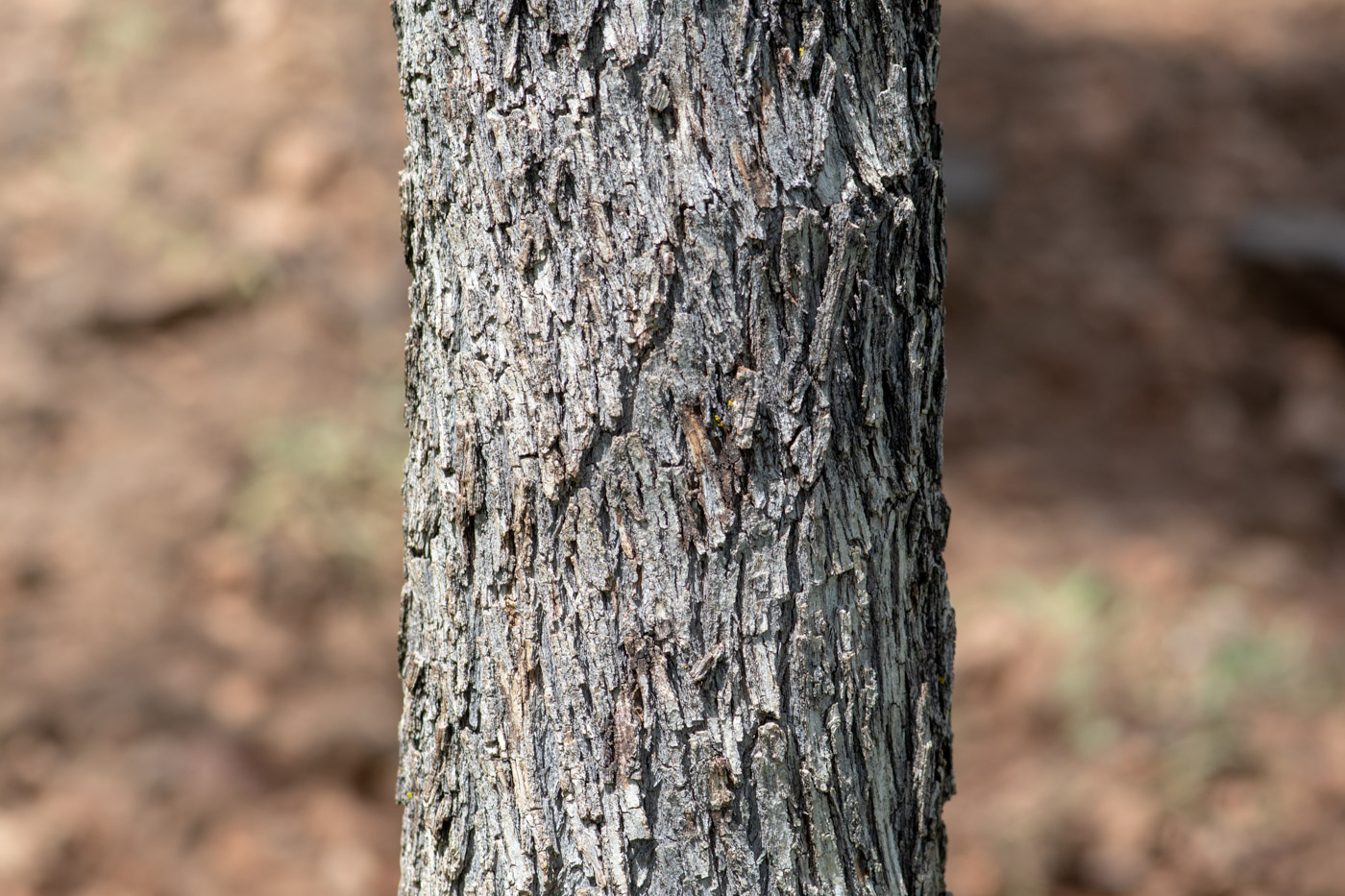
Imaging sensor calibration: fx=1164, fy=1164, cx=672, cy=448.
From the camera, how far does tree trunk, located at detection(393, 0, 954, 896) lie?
91cm

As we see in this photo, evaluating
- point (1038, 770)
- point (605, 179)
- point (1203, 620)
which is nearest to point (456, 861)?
point (605, 179)

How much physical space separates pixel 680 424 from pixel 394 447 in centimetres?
278

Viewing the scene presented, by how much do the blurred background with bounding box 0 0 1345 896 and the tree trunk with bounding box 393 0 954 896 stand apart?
198 cm

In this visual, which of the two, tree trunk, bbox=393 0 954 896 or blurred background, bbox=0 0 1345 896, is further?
blurred background, bbox=0 0 1345 896

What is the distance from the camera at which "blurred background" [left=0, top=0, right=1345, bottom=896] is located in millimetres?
2822

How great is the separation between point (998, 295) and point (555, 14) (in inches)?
153

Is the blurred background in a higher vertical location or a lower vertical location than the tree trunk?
higher

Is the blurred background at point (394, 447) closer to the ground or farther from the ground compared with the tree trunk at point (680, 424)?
farther from the ground

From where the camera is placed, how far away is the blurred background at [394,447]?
111 inches

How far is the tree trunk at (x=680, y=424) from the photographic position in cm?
91

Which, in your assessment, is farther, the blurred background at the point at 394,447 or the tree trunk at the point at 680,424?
the blurred background at the point at 394,447

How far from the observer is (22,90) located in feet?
13.3

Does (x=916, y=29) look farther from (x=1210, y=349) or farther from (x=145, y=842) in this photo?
(x=1210, y=349)

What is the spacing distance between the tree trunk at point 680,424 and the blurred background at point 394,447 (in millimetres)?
A: 1977
